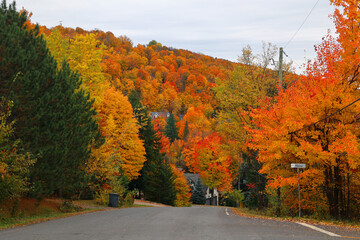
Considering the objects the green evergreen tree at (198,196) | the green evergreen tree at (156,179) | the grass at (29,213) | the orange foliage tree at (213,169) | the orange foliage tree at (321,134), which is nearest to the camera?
the grass at (29,213)

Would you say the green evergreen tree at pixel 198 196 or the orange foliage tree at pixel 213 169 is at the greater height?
the orange foliage tree at pixel 213 169

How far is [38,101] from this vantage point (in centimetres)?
1745

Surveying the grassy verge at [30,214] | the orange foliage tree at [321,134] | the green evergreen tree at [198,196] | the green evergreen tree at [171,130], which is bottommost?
the green evergreen tree at [198,196]

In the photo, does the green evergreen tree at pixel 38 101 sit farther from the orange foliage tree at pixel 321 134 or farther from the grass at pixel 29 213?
the orange foliage tree at pixel 321 134

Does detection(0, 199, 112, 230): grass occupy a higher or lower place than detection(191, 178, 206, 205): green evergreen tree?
higher

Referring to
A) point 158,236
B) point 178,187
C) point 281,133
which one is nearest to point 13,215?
point 158,236

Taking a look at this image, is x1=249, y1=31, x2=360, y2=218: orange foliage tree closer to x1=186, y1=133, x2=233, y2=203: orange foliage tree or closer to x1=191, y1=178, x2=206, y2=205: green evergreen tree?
x1=186, y1=133, x2=233, y2=203: orange foliage tree

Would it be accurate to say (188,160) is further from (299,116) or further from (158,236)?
(158,236)

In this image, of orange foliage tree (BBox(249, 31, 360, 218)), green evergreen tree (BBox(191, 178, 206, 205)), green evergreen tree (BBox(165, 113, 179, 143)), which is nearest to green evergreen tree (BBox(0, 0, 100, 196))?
orange foliage tree (BBox(249, 31, 360, 218))

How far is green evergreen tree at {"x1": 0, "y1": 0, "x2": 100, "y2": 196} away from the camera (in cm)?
1677

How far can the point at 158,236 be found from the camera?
429 inches

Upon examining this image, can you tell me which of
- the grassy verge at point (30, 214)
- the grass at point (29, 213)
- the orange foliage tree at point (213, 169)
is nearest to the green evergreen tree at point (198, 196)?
the orange foliage tree at point (213, 169)

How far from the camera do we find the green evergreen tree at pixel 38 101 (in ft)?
55.0

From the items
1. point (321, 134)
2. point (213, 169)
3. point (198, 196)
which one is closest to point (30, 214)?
point (321, 134)
